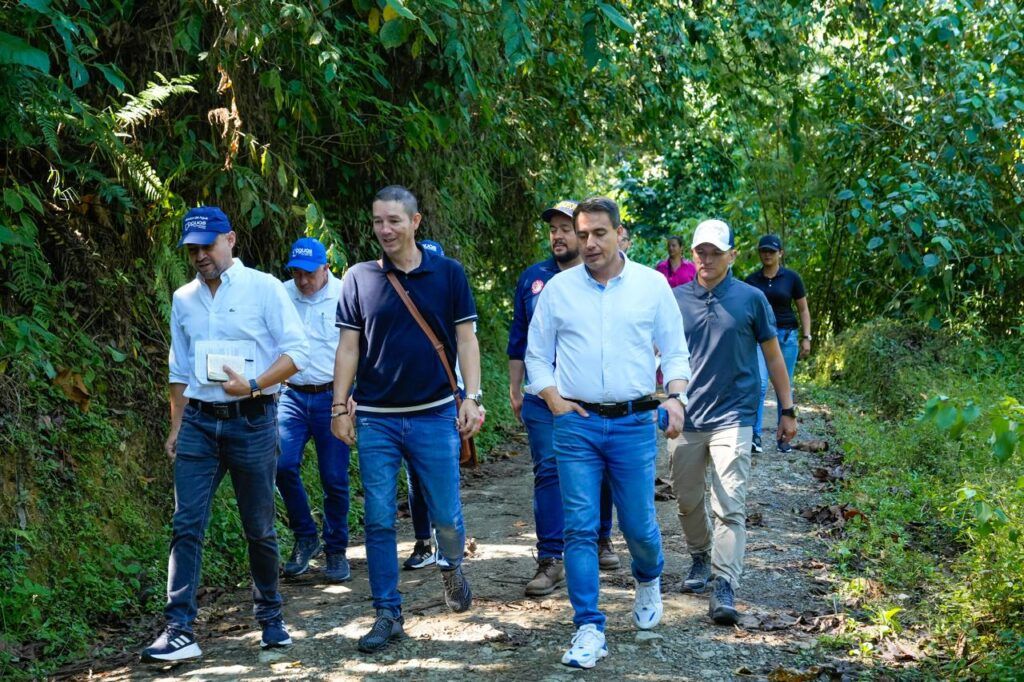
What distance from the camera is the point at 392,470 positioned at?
6043 mm

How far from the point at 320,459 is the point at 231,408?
201cm

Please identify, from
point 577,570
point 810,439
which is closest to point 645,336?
point 577,570

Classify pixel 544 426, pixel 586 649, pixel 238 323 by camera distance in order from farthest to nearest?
pixel 544 426 < pixel 238 323 < pixel 586 649

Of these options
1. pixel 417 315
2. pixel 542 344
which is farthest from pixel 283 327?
pixel 542 344

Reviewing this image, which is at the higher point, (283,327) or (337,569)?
(283,327)

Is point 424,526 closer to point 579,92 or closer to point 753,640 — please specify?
point 753,640

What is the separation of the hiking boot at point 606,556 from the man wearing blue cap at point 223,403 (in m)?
2.35

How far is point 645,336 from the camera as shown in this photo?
18.9ft

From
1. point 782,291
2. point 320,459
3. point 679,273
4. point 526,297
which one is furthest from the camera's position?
point 679,273

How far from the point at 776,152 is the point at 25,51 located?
21494 mm

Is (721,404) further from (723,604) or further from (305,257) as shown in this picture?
(305,257)

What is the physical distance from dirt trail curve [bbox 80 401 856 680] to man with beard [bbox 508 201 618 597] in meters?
0.18

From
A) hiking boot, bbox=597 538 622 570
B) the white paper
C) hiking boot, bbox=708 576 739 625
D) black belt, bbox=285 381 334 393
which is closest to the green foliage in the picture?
hiking boot, bbox=708 576 739 625

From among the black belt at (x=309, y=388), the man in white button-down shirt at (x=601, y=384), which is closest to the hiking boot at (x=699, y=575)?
the man in white button-down shirt at (x=601, y=384)
